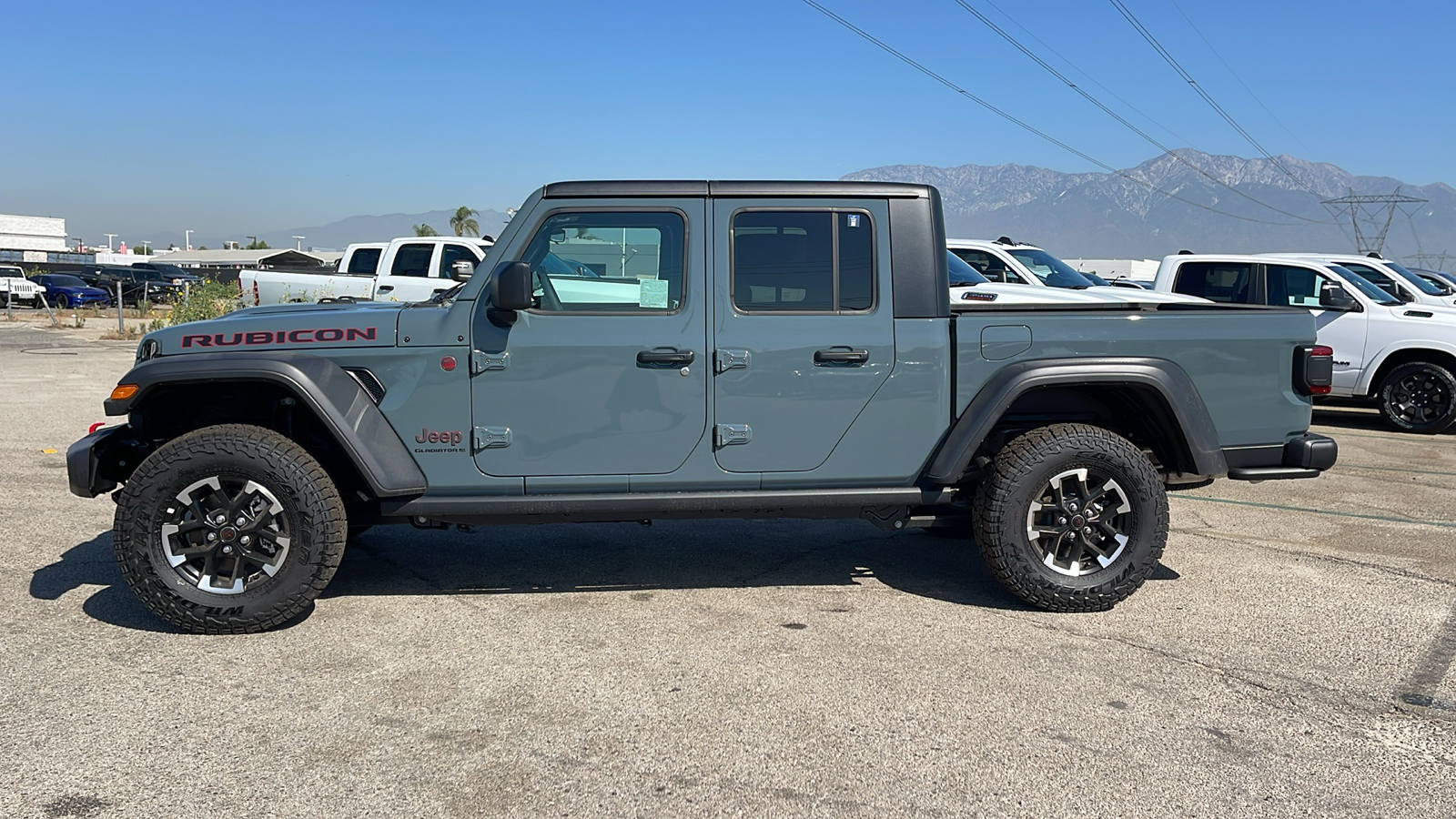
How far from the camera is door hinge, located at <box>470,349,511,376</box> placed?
4742 millimetres

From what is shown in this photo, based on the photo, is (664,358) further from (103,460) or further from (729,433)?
(103,460)

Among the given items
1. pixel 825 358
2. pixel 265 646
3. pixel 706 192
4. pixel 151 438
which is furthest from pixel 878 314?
pixel 151 438

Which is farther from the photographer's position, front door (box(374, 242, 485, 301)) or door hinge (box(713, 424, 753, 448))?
front door (box(374, 242, 485, 301))

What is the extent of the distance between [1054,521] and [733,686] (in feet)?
6.02

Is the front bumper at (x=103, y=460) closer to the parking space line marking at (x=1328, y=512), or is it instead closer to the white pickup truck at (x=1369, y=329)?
the parking space line marking at (x=1328, y=512)

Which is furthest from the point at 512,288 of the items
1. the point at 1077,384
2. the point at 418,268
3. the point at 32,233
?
the point at 32,233

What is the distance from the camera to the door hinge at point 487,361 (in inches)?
187

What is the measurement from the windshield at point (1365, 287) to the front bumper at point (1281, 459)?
7.83 m

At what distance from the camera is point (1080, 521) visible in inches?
197

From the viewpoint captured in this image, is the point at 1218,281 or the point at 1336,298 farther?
the point at 1218,281

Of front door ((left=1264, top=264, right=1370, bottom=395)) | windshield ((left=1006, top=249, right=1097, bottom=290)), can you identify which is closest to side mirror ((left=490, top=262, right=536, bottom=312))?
windshield ((left=1006, top=249, right=1097, bottom=290))

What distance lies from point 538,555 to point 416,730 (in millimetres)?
2352

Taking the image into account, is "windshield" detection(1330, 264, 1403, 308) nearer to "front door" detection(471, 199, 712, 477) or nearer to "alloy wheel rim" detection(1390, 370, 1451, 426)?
"alloy wheel rim" detection(1390, 370, 1451, 426)

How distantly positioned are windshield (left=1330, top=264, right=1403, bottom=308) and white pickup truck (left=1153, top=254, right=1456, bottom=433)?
10mm
